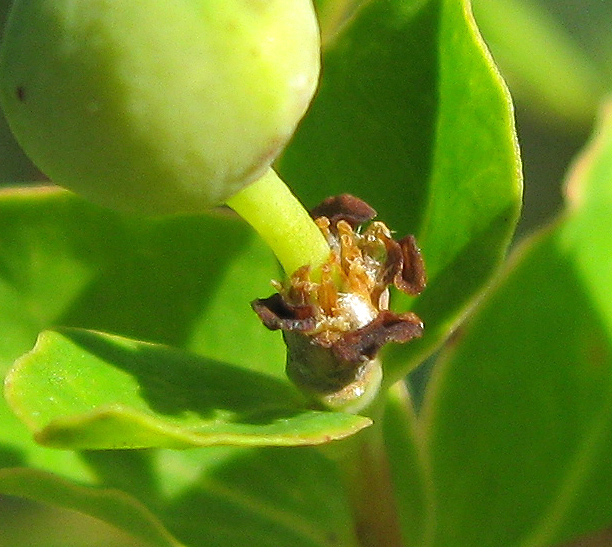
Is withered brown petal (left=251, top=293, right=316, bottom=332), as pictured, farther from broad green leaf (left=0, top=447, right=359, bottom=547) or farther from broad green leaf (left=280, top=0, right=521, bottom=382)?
broad green leaf (left=0, top=447, right=359, bottom=547)

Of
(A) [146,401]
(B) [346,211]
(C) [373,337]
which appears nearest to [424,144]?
(B) [346,211]

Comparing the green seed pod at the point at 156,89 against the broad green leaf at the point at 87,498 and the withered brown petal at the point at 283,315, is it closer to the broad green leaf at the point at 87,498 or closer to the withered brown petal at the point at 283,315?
the withered brown petal at the point at 283,315

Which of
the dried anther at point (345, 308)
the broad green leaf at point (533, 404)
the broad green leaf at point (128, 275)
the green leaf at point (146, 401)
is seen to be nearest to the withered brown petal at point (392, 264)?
the dried anther at point (345, 308)

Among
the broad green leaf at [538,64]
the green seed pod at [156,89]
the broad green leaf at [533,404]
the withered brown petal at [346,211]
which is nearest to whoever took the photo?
the green seed pod at [156,89]

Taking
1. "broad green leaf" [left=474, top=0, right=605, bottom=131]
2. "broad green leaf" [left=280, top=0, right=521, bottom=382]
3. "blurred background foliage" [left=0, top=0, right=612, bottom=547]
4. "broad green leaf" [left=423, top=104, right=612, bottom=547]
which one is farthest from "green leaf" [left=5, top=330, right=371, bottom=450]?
"broad green leaf" [left=474, top=0, right=605, bottom=131]

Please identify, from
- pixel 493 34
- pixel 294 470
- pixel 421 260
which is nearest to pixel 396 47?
pixel 421 260
